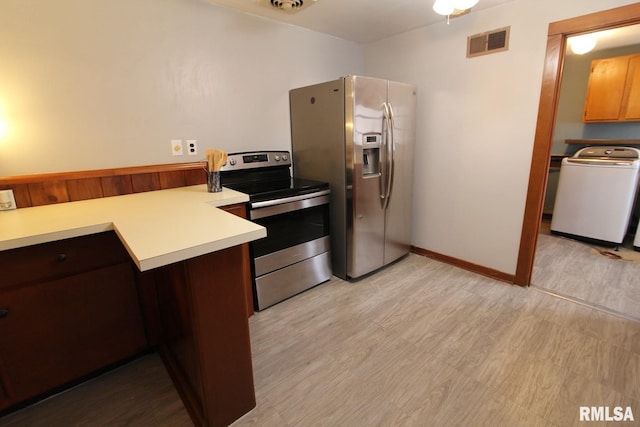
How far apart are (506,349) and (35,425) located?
8.12 ft

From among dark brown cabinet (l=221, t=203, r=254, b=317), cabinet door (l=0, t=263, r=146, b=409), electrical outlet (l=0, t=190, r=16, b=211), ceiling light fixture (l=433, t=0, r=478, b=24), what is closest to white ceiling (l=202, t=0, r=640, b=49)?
ceiling light fixture (l=433, t=0, r=478, b=24)

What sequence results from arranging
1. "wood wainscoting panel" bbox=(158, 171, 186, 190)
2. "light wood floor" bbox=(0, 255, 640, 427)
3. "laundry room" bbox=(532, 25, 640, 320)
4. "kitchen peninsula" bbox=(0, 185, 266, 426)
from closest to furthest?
"kitchen peninsula" bbox=(0, 185, 266, 426) < "light wood floor" bbox=(0, 255, 640, 427) < "wood wainscoting panel" bbox=(158, 171, 186, 190) < "laundry room" bbox=(532, 25, 640, 320)

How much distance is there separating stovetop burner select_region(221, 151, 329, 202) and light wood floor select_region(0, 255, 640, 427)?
0.89 m

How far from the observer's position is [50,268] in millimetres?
1345

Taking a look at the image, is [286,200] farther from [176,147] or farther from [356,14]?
[356,14]

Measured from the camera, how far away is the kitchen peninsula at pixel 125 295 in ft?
3.81

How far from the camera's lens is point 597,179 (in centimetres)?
336

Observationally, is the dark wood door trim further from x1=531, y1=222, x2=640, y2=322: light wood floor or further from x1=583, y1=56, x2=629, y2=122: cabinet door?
x1=583, y1=56, x2=629, y2=122: cabinet door

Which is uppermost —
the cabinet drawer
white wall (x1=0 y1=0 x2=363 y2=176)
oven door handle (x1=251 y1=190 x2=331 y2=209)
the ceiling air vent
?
the ceiling air vent

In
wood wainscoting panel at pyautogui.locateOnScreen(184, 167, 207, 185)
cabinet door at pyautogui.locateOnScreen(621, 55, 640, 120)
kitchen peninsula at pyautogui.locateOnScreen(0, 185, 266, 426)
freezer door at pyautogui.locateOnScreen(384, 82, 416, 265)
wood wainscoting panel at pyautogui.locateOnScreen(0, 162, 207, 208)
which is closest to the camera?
kitchen peninsula at pyautogui.locateOnScreen(0, 185, 266, 426)

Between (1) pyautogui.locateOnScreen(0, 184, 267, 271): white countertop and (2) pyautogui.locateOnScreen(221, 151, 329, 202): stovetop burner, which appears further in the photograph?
(2) pyautogui.locateOnScreen(221, 151, 329, 202): stovetop burner

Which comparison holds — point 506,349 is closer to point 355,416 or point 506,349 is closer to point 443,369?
point 443,369

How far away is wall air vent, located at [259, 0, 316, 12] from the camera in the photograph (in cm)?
211

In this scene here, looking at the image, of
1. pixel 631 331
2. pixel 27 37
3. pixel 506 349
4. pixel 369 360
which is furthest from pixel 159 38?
pixel 631 331
